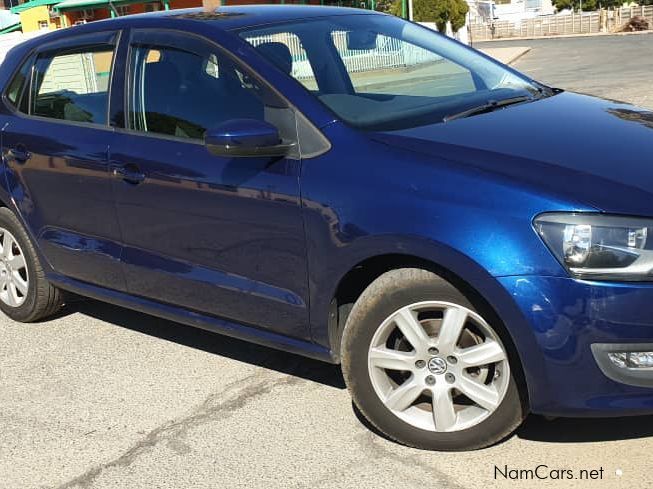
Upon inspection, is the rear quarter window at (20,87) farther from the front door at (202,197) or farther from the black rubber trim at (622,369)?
the black rubber trim at (622,369)

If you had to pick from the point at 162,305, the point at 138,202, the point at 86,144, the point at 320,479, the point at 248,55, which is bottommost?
the point at 320,479

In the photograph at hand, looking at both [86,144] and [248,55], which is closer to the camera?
[248,55]

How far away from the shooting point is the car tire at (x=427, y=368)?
9.67 ft

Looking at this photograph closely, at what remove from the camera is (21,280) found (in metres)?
4.93

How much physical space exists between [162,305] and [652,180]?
235 centimetres

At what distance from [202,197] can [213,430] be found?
3.37ft

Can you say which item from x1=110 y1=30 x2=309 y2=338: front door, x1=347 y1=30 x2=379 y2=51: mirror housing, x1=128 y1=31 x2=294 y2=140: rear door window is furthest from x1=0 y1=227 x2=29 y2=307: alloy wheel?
x1=347 y1=30 x2=379 y2=51: mirror housing

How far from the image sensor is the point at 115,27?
4168 mm

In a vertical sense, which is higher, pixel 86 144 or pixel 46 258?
pixel 86 144

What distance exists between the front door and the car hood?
614 millimetres

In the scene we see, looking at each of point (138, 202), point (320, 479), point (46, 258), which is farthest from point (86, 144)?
point (320, 479)

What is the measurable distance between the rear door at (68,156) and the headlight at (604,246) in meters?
2.31

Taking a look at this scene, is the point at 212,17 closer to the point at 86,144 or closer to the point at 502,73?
the point at 86,144

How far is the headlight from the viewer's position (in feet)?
8.67
